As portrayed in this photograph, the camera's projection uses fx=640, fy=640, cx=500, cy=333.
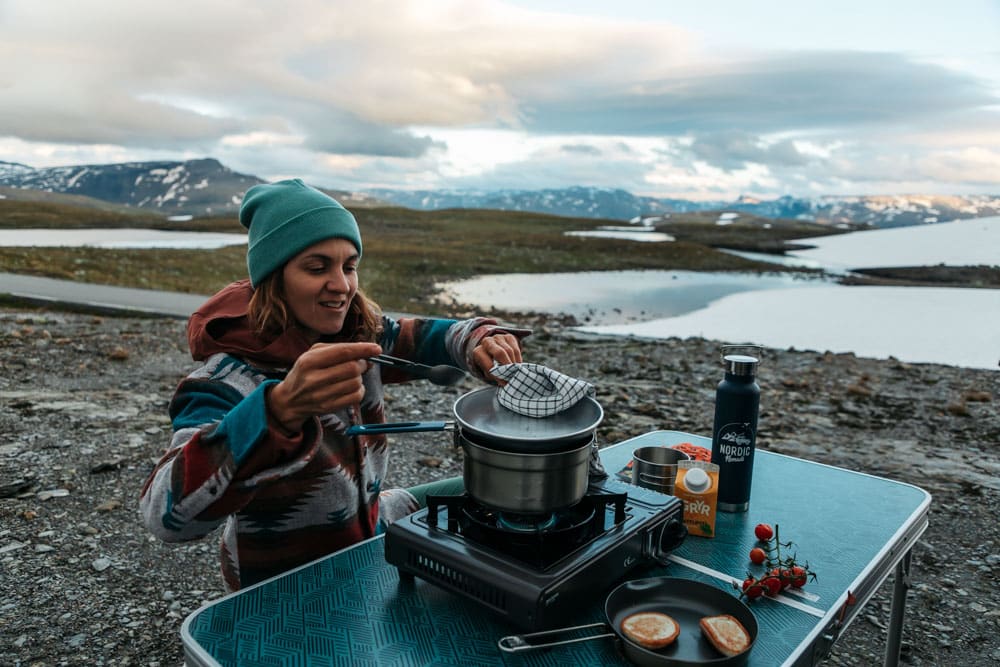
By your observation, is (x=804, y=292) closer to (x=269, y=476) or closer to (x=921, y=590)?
(x=921, y=590)

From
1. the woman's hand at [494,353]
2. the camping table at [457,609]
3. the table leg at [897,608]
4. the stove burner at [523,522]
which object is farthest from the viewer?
the table leg at [897,608]

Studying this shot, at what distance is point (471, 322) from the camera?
3.37 metres

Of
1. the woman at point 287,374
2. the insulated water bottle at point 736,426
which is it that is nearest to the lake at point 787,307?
the insulated water bottle at point 736,426

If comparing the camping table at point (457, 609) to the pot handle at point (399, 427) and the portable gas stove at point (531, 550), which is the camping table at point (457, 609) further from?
the pot handle at point (399, 427)

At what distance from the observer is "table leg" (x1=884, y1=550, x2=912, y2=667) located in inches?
124

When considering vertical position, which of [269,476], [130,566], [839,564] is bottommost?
[130,566]

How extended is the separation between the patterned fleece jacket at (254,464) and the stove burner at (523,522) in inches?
24.7

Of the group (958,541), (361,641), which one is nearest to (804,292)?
(958,541)

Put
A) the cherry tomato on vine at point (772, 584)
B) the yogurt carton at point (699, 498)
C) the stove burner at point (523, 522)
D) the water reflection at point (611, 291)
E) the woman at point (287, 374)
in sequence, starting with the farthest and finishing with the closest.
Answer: the water reflection at point (611, 291) < the yogurt carton at point (699, 498) < the woman at point (287, 374) < the cherry tomato on vine at point (772, 584) < the stove burner at point (523, 522)

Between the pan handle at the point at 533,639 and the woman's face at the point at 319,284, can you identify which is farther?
the woman's face at the point at 319,284

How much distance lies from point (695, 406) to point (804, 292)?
16.2 meters

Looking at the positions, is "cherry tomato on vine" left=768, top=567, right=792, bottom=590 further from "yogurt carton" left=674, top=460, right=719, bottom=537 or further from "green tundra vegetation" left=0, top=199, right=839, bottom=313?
"green tundra vegetation" left=0, top=199, right=839, bottom=313

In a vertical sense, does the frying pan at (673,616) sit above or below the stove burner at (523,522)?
below

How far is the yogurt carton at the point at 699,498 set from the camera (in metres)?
2.66
